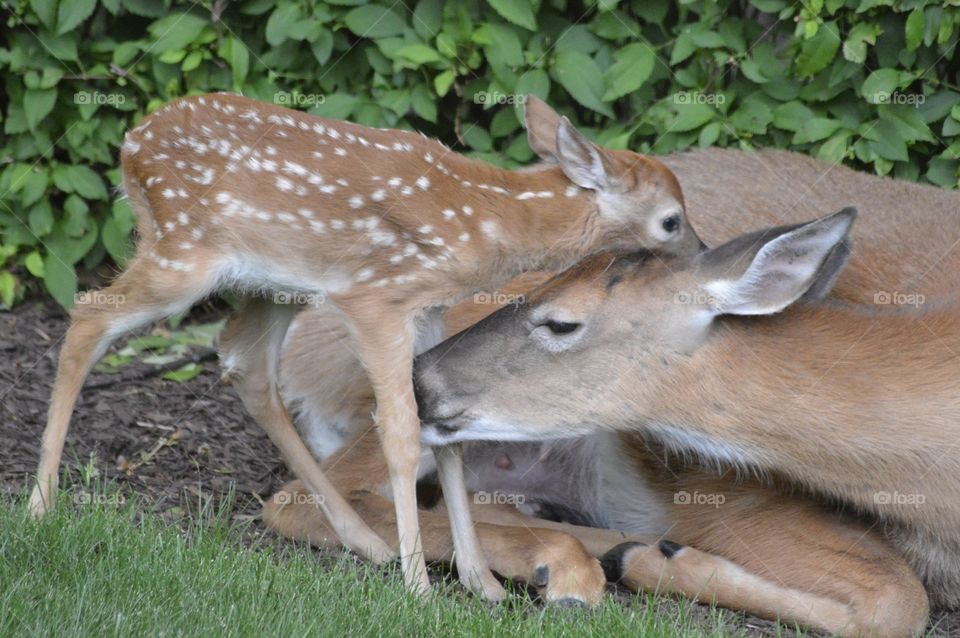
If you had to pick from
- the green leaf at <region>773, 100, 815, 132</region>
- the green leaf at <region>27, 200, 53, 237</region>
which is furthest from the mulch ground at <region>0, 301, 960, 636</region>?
the green leaf at <region>773, 100, 815, 132</region>

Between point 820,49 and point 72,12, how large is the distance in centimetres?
348

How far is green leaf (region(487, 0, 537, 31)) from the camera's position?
6773 mm

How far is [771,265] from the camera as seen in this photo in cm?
459

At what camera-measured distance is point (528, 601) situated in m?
4.77

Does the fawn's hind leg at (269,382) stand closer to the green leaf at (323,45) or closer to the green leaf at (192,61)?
the green leaf at (323,45)

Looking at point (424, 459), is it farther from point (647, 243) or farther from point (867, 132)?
point (867, 132)

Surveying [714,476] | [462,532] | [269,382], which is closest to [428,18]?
[269,382]

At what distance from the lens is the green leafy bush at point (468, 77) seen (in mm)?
6582

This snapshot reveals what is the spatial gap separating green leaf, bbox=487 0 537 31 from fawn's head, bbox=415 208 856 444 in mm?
2174

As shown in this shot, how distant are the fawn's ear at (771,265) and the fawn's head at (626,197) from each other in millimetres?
149

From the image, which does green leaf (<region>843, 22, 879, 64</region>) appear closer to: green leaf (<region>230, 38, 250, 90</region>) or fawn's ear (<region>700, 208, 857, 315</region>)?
fawn's ear (<region>700, 208, 857, 315</region>)

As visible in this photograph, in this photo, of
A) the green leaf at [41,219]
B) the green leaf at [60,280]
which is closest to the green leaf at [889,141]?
the green leaf at [60,280]

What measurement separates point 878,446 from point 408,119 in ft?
11.6

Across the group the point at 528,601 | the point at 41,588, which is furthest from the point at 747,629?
the point at 41,588
